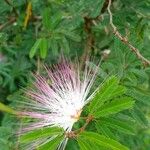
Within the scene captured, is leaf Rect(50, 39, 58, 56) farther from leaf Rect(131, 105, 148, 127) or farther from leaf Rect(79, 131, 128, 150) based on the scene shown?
leaf Rect(79, 131, 128, 150)

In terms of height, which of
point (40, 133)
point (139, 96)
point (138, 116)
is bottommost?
point (138, 116)

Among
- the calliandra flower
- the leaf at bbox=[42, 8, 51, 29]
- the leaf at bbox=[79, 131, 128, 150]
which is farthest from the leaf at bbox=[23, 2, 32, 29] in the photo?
the leaf at bbox=[79, 131, 128, 150]

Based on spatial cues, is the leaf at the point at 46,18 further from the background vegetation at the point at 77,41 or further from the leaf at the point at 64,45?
the leaf at the point at 64,45

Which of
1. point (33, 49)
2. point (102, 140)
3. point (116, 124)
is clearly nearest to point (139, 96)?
point (116, 124)

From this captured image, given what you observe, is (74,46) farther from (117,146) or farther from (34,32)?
(117,146)

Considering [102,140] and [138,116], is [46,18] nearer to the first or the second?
[138,116]

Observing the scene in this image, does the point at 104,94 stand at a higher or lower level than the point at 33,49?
higher

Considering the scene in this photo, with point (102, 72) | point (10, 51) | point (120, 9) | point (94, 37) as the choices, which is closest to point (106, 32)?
point (94, 37)
